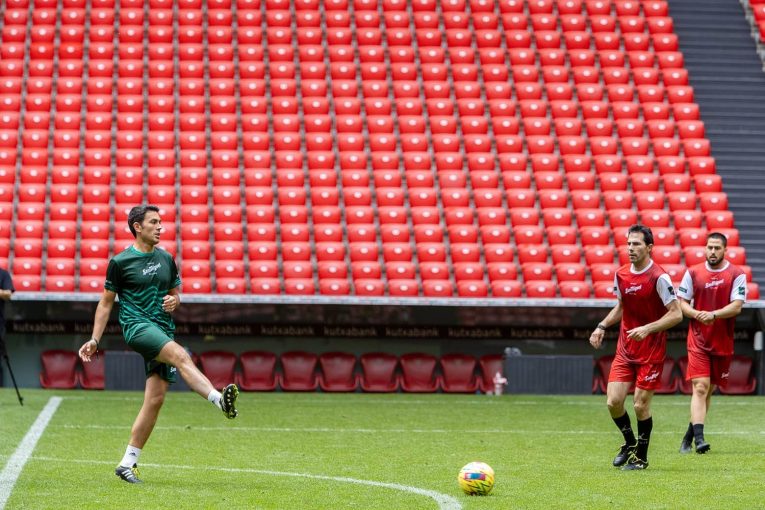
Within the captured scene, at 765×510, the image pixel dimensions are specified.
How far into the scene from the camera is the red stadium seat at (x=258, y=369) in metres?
19.5

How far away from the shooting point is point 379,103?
78.1ft

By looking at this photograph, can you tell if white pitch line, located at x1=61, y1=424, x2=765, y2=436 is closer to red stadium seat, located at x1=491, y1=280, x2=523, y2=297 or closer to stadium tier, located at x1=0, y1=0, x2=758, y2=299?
stadium tier, located at x1=0, y1=0, x2=758, y2=299

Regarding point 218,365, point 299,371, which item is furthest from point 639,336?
point 218,365

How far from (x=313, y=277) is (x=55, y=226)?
4058 millimetres

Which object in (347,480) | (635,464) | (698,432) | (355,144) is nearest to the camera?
(347,480)

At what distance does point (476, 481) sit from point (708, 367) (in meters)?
3.93

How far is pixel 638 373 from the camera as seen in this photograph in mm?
10180

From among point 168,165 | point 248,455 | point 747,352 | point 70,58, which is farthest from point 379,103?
point 248,455

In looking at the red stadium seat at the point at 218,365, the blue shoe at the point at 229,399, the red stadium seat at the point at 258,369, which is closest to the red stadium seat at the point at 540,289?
the red stadium seat at the point at 258,369

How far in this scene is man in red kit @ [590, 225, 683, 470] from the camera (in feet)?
32.4

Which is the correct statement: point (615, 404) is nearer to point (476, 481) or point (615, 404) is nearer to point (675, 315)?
point (675, 315)

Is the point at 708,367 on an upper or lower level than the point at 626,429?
upper

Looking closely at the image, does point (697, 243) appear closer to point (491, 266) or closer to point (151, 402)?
point (491, 266)

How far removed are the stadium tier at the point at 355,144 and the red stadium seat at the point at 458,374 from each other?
99cm
